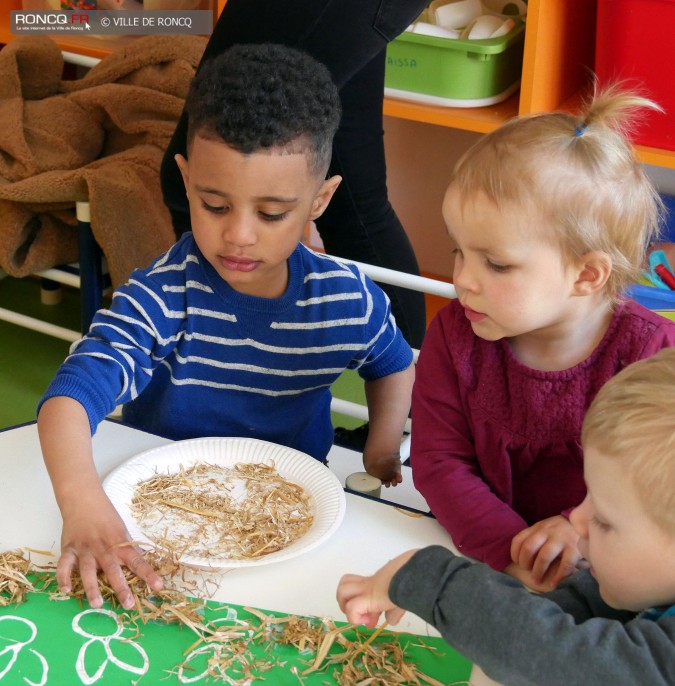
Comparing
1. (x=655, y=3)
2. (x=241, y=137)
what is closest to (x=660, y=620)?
(x=241, y=137)

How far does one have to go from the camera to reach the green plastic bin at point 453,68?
1960mm

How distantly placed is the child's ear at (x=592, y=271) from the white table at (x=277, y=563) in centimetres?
28

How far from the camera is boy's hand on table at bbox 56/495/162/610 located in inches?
32.7

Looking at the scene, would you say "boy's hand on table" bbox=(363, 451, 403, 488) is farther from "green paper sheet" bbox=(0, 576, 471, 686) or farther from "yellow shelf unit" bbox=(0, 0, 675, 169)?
"yellow shelf unit" bbox=(0, 0, 675, 169)

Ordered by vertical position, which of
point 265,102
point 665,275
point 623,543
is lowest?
point 665,275

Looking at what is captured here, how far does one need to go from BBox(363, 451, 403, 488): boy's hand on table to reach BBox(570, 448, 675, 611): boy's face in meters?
0.62

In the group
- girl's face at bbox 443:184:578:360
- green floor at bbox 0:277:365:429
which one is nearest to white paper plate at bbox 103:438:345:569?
girl's face at bbox 443:184:578:360

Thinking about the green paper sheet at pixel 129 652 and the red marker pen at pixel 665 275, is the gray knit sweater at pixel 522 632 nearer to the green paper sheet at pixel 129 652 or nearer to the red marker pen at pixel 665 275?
the green paper sheet at pixel 129 652

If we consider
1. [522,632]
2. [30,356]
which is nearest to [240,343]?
[522,632]

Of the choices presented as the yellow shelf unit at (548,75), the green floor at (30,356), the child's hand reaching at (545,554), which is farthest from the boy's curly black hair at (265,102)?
the green floor at (30,356)

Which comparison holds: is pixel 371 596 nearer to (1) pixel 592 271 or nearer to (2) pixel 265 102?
(1) pixel 592 271

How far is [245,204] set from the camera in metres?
1.10

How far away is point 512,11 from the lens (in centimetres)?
230

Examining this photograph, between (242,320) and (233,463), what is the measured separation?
0.75 ft
